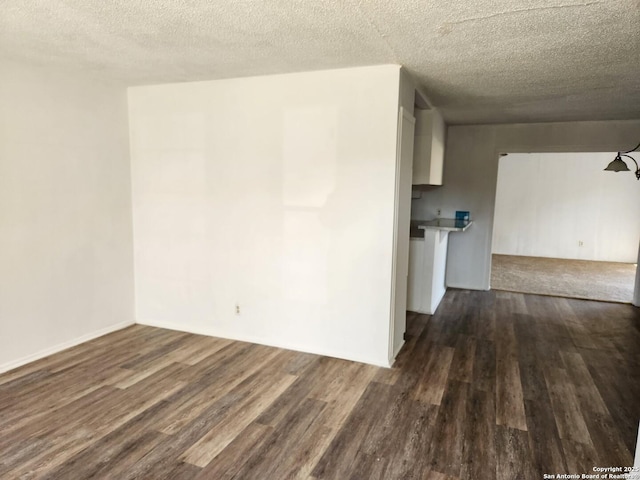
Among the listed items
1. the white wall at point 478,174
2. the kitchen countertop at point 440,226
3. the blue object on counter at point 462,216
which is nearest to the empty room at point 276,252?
the kitchen countertop at point 440,226

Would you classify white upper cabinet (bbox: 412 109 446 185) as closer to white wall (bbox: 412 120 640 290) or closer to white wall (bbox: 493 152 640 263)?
white wall (bbox: 412 120 640 290)

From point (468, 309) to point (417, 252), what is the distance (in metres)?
1.01

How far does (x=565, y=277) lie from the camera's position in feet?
22.5

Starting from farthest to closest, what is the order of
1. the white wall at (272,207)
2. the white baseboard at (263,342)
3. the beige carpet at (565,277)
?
the beige carpet at (565,277)
the white baseboard at (263,342)
the white wall at (272,207)

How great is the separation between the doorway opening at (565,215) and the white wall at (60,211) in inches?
250

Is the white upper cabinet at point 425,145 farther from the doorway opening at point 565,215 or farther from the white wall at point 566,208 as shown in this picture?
the white wall at point 566,208

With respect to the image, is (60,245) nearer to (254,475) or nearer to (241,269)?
(241,269)

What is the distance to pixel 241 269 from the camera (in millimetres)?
3701

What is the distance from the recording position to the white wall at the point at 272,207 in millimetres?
3178

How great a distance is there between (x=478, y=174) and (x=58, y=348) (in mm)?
5366

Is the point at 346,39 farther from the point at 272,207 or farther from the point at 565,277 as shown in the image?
the point at 565,277

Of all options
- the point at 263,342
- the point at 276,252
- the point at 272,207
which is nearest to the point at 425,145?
the point at 272,207

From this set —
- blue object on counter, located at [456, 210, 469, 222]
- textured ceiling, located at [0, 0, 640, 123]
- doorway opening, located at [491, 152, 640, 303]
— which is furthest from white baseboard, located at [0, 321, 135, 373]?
doorway opening, located at [491, 152, 640, 303]

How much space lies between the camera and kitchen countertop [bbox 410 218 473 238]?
188 inches
